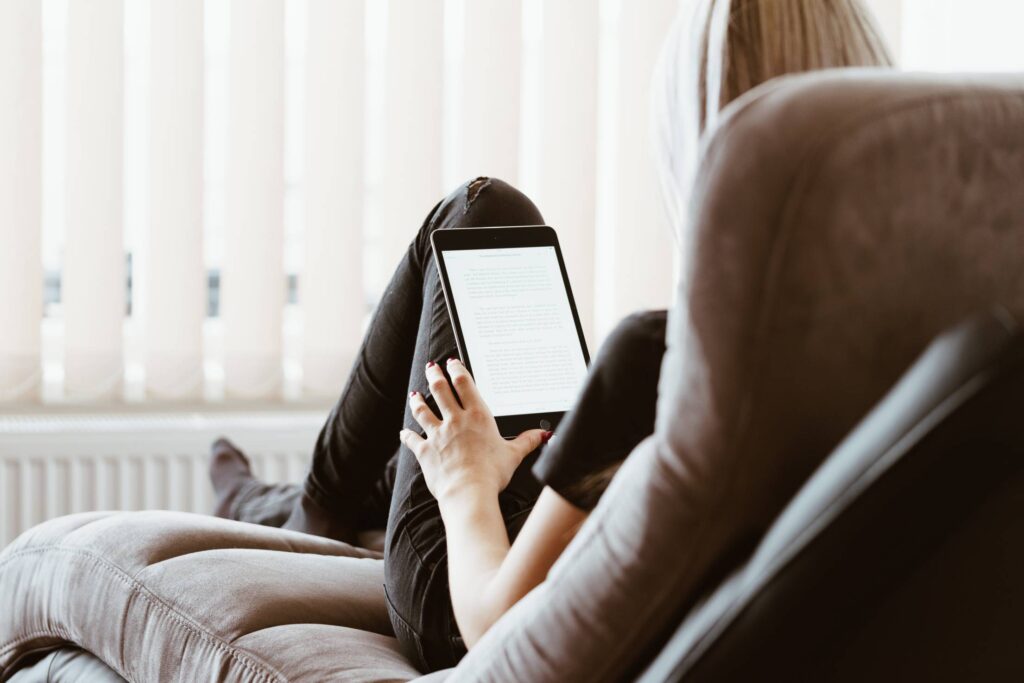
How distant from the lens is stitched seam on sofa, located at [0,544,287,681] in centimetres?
92

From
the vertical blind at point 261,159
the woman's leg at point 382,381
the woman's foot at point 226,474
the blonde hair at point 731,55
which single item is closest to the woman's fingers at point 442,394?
the woman's leg at point 382,381

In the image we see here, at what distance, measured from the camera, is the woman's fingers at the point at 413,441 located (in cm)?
106

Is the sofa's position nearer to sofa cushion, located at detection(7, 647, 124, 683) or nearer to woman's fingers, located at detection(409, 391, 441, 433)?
woman's fingers, located at detection(409, 391, 441, 433)

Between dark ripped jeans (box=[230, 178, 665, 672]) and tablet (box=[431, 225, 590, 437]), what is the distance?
0.02m

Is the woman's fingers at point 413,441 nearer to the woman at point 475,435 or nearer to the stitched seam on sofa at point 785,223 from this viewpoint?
the woman at point 475,435

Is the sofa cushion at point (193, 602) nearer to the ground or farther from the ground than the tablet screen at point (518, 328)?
nearer to the ground

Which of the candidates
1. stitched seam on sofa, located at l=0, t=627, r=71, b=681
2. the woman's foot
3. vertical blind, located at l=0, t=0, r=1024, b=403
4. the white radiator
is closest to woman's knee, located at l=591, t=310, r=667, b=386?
stitched seam on sofa, located at l=0, t=627, r=71, b=681

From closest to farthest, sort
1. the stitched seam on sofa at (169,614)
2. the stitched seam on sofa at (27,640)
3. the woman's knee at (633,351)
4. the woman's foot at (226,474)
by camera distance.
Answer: the woman's knee at (633,351), the stitched seam on sofa at (169,614), the stitched seam on sofa at (27,640), the woman's foot at (226,474)

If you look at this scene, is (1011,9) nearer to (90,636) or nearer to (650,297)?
(650,297)

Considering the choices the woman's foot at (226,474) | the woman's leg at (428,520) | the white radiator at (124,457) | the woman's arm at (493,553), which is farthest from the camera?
the white radiator at (124,457)

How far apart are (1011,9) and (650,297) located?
105 centimetres

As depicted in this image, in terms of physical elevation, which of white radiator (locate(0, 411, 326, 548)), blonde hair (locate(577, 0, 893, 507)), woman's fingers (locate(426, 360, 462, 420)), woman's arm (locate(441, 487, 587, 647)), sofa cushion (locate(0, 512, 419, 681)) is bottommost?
white radiator (locate(0, 411, 326, 548))

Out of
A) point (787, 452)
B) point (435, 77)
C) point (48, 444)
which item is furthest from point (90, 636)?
point (435, 77)

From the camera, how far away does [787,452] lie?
57cm
